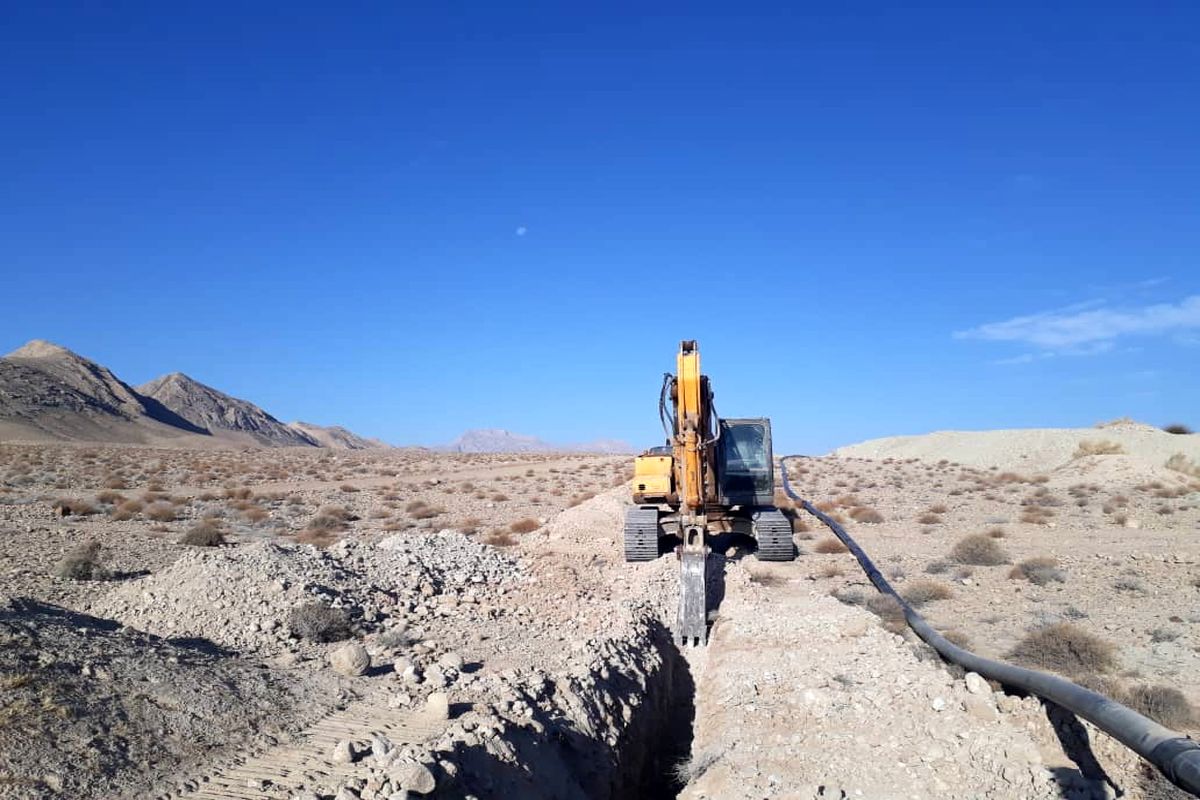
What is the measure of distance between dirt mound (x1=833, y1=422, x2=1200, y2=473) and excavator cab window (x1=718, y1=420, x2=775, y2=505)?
3019 centimetres

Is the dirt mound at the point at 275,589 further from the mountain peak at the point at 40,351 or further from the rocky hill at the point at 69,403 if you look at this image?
the mountain peak at the point at 40,351

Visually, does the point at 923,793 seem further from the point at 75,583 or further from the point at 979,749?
the point at 75,583

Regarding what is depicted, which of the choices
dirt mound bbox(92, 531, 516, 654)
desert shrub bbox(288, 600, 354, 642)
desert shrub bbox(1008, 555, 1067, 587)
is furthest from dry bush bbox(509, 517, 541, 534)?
desert shrub bbox(288, 600, 354, 642)

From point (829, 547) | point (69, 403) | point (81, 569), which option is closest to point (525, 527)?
point (829, 547)

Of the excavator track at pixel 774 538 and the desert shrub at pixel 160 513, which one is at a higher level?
the desert shrub at pixel 160 513

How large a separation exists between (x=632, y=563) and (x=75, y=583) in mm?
9126

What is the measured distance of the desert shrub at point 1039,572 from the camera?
13.8 meters

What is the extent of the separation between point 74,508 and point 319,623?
641 inches

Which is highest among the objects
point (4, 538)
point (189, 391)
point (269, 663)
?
point (189, 391)

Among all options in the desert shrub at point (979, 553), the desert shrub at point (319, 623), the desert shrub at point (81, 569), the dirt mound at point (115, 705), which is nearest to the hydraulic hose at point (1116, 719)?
the dirt mound at point (115, 705)

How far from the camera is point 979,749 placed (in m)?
6.39

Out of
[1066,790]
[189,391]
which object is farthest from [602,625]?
[189,391]

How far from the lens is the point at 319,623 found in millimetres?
8750

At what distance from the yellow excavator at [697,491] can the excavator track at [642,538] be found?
2 cm
